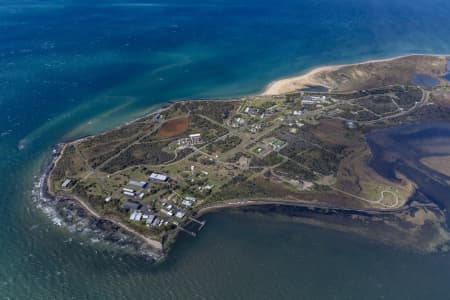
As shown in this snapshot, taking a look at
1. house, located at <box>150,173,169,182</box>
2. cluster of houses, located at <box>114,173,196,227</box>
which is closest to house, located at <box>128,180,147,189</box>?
cluster of houses, located at <box>114,173,196,227</box>

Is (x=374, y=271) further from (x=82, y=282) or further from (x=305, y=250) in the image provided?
(x=82, y=282)

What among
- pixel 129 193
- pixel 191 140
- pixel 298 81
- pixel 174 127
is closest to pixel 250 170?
pixel 191 140

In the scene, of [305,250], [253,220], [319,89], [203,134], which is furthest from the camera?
[319,89]

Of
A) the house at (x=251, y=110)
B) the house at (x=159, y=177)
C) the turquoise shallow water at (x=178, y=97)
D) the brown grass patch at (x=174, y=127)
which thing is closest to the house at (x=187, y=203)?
the turquoise shallow water at (x=178, y=97)

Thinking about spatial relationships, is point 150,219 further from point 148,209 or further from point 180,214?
point 180,214

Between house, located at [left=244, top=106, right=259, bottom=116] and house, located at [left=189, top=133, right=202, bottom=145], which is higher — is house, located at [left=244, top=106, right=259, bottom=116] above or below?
above

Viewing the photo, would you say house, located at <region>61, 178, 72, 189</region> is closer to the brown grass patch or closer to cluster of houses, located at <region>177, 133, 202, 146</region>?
the brown grass patch

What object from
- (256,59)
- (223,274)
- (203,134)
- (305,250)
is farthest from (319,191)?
(256,59)
